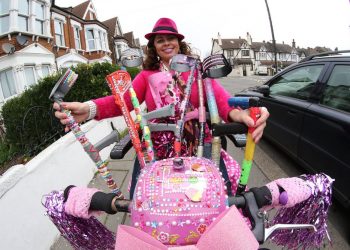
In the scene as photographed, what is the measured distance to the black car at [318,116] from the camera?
2570 millimetres

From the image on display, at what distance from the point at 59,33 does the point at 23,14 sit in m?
4.17

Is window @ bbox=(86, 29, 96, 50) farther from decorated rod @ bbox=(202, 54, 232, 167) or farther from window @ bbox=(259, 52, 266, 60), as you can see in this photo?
window @ bbox=(259, 52, 266, 60)

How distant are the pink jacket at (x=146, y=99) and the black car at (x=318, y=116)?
1196mm

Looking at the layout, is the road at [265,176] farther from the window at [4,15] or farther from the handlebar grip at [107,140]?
the window at [4,15]

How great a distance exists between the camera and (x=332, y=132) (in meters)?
2.70

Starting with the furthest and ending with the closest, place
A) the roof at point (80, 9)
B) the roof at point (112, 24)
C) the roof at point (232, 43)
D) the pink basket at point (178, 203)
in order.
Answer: the roof at point (232, 43)
the roof at point (112, 24)
the roof at point (80, 9)
the pink basket at point (178, 203)

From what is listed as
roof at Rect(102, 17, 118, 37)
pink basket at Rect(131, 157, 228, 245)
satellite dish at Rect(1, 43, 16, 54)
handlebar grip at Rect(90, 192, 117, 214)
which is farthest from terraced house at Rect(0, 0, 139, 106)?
pink basket at Rect(131, 157, 228, 245)

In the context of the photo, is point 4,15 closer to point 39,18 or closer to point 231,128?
point 39,18

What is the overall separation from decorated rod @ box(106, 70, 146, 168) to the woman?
0.18 meters

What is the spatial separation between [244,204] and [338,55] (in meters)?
2.72

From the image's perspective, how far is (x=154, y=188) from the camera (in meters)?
1.06

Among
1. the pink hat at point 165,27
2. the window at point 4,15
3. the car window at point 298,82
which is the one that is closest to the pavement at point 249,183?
the car window at point 298,82

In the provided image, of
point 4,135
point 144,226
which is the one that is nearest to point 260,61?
point 4,135

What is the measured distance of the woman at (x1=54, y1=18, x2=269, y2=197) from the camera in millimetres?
1705
